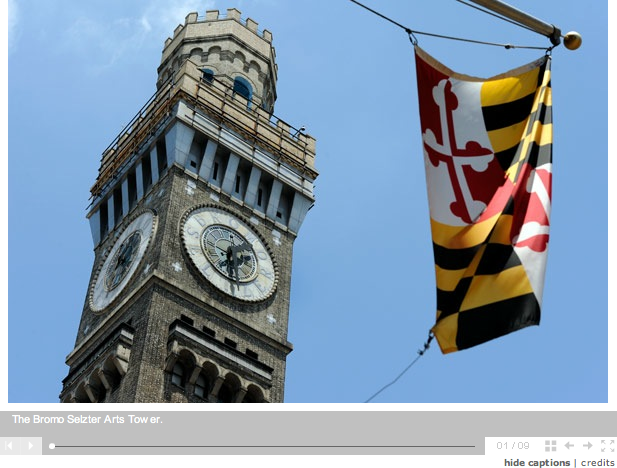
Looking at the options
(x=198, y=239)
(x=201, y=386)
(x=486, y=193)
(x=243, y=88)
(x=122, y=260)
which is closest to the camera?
(x=486, y=193)

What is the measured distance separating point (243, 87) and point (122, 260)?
13.3m

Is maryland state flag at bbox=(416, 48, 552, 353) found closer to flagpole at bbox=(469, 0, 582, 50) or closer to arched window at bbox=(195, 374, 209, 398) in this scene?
flagpole at bbox=(469, 0, 582, 50)

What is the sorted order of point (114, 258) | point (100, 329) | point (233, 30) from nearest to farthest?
point (100, 329), point (114, 258), point (233, 30)

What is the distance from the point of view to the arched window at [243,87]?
203 feet

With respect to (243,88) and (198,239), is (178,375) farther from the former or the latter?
(243,88)

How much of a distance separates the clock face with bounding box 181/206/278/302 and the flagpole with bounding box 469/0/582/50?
2951 centimetres

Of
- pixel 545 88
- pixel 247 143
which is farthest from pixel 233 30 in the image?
pixel 545 88

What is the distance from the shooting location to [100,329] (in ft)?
168

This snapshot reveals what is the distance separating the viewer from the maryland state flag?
20453mm

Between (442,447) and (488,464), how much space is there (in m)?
0.86

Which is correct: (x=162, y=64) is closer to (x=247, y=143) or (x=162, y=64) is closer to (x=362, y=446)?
(x=247, y=143)

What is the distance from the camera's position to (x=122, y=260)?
53.8 m

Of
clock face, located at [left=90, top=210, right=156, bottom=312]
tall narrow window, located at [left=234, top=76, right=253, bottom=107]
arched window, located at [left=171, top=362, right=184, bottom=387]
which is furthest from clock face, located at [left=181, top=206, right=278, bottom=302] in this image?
tall narrow window, located at [left=234, top=76, right=253, bottom=107]

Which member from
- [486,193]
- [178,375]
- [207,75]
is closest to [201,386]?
[178,375]
